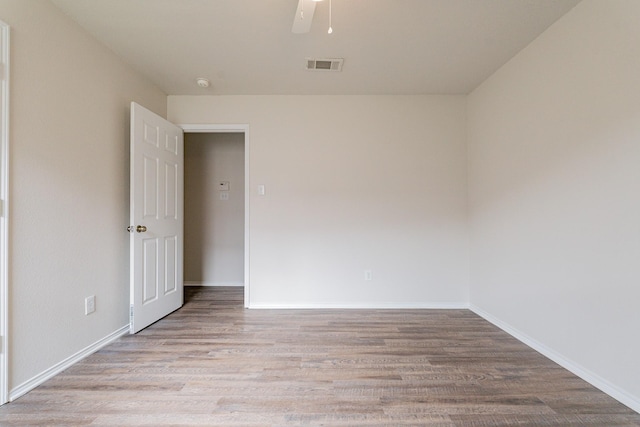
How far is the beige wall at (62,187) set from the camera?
169cm

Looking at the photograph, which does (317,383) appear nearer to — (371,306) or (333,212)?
(371,306)

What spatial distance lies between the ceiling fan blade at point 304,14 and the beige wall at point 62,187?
1.59 metres

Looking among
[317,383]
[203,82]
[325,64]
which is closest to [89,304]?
[317,383]

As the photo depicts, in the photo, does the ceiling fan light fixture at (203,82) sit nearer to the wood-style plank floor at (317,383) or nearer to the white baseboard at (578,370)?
the wood-style plank floor at (317,383)

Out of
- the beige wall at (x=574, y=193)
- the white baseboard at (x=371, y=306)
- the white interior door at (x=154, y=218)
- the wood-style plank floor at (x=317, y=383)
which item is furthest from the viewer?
the white baseboard at (x=371, y=306)

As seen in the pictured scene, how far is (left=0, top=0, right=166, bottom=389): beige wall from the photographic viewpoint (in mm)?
1688

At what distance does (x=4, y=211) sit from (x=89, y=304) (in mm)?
912

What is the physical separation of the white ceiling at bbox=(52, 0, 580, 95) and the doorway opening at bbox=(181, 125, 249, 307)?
1415 mm

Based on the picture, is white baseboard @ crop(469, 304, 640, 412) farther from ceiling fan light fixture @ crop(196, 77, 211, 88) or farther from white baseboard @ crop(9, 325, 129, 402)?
ceiling fan light fixture @ crop(196, 77, 211, 88)

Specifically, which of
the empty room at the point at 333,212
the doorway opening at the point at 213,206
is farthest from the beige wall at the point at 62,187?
the doorway opening at the point at 213,206

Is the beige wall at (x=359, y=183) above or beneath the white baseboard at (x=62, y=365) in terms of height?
above

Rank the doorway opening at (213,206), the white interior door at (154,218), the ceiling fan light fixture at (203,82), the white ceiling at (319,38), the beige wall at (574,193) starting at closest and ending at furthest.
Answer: the beige wall at (574,193) → the white ceiling at (319,38) → the white interior door at (154,218) → the ceiling fan light fixture at (203,82) → the doorway opening at (213,206)

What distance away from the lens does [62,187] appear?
1.96 m

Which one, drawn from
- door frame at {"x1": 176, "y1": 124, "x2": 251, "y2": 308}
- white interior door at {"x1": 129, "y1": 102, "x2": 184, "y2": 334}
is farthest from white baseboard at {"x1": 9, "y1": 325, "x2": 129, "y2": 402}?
door frame at {"x1": 176, "y1": 124, "x2": 251, "y2": 308}
